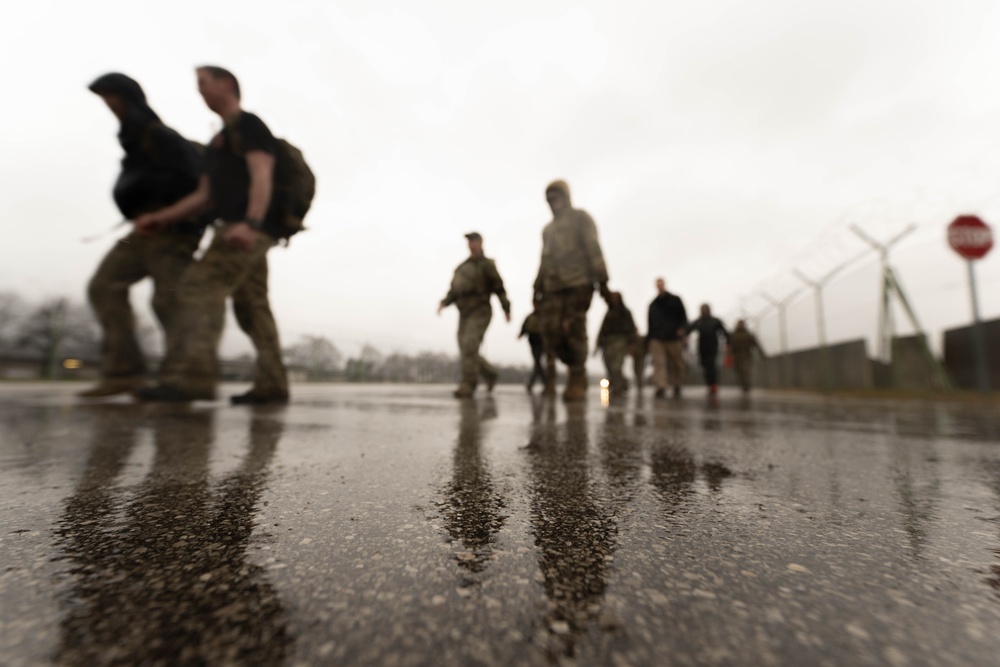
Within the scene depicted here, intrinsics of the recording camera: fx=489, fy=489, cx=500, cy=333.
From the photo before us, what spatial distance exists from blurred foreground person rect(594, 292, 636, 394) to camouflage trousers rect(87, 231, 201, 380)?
21.0ft

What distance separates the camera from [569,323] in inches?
187

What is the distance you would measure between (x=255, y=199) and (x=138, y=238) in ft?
Result: 3.41

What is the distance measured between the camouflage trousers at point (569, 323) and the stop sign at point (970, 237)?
5.76 metres

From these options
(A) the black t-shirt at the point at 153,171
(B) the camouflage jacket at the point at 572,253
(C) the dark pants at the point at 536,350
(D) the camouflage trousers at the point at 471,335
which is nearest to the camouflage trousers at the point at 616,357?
(C) the dark pants at the point at 536,350

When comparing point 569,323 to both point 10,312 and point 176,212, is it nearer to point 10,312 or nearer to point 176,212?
point 176,212

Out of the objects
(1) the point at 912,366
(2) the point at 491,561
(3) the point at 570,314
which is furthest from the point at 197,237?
(1) the point at 912,366

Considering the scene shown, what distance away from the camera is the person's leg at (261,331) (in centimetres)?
374

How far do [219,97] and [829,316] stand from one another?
13907 mm

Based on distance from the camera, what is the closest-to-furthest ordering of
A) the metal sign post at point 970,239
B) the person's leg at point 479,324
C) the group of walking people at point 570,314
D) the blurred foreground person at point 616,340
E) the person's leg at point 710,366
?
1. the group of walking people at point 570,314
2. the person's leg at point 479,324
3. the metal sign post at point 970,239
4. the blurred foreground person at point 616,340
5. the person's leg at point 710,366

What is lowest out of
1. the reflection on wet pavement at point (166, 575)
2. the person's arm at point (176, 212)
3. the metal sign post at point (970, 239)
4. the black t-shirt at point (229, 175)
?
the reflection on wet pavement at point (166, 575)

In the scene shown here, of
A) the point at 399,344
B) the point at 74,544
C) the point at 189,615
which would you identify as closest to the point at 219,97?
the point at 74,544

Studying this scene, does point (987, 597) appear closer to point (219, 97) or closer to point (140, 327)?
point (219, 97)

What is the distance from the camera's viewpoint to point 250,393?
371 cm

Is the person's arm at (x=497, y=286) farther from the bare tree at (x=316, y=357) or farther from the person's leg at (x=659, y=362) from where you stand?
the bare tree at (x=316, y=357)
